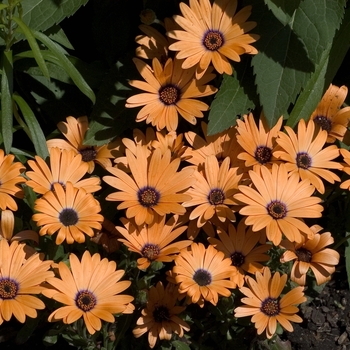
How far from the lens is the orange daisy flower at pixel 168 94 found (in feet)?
6.38

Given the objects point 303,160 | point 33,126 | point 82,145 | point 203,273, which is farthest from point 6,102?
point 303,160

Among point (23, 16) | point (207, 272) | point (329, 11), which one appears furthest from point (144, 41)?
point (207, 272)

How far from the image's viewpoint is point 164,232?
73.9 inches

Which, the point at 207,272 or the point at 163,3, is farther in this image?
the point at 163,3

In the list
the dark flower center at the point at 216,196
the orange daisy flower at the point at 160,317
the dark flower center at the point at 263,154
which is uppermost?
the dark flower center at the point at 263,154

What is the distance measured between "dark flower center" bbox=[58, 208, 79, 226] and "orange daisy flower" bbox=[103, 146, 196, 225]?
0.11 metres

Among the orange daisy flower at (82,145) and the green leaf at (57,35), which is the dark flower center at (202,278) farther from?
the green leaf at (57,35)

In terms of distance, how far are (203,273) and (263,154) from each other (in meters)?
0.40

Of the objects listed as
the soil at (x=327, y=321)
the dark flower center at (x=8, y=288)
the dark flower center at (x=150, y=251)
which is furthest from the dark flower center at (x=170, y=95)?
the soil at (x=327, y=321)

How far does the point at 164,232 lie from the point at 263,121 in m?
0.43

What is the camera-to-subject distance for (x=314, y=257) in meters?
1.92

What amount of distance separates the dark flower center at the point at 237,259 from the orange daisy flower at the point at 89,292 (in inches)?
12.9

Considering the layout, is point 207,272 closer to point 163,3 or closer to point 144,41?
point 144,41

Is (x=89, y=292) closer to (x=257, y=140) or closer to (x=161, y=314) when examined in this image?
(x=161, y=314)
